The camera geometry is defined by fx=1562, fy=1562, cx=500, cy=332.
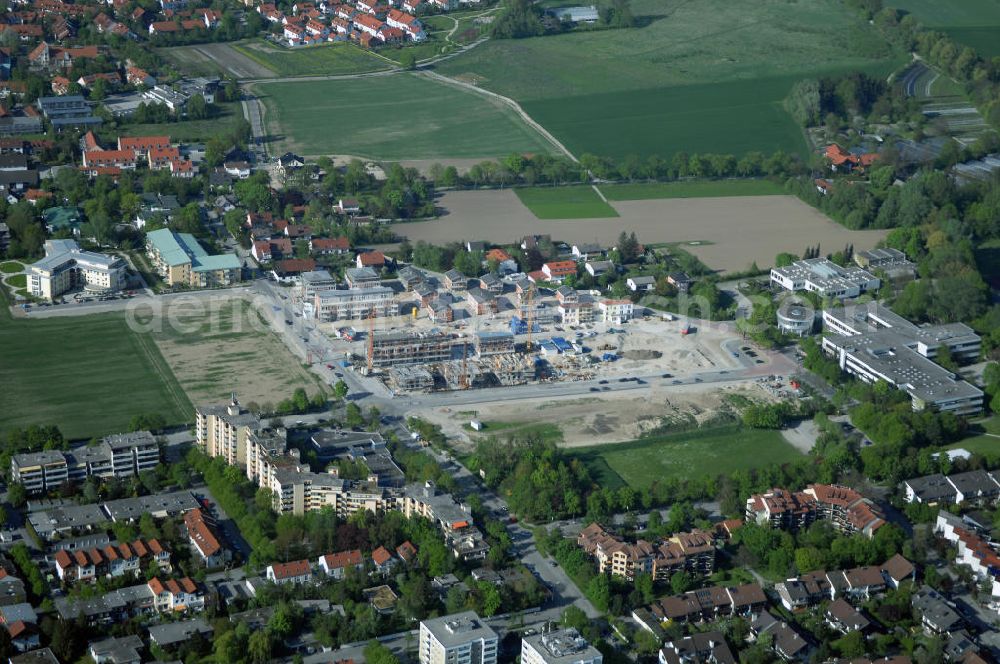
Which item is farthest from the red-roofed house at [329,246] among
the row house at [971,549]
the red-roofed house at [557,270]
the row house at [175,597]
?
the row house at [971,549]

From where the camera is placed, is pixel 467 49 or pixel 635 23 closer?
pixel 467 49

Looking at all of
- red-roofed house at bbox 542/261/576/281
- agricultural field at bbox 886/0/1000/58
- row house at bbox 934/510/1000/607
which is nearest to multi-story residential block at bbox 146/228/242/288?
red-roofed house at bbox 542/261/576/281

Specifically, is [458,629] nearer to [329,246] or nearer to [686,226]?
[329,246]

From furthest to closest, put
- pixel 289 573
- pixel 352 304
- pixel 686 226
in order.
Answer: pixel 686 226, pixel 352 304, pixel 289 573

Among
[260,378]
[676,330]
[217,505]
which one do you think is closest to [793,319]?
[676,330]

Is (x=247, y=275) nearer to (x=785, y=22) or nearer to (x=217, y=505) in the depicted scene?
(x=217, y=505)

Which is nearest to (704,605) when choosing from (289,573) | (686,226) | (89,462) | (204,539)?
(289,573)
